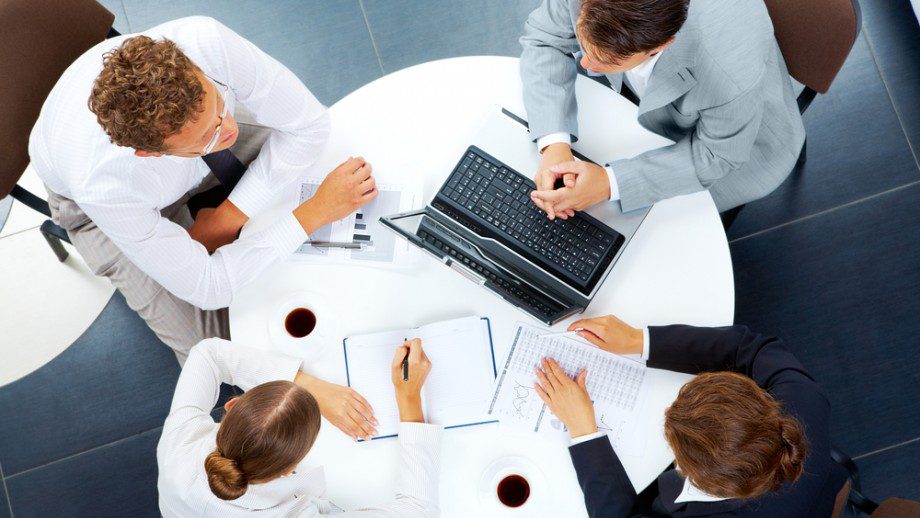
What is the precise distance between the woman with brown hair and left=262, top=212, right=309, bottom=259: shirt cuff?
2.20ft

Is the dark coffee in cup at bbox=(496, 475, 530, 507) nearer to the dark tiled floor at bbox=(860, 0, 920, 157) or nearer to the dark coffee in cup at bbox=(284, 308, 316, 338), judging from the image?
the dark coffee in cup at bbox=(284, 308, 316, 338)

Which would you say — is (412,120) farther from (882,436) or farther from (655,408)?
(882,436)

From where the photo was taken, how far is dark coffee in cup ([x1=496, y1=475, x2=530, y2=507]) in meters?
1.47

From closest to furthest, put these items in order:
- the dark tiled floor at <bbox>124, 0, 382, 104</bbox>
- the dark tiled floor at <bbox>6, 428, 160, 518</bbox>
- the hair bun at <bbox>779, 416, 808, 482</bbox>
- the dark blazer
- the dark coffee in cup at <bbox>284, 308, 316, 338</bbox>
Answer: the hair bun at <bbox>779, 416, 808, 482</bbox> → the dark blazer → the dark coffee in cup at <bbox>284, 308, 316, 338</bbox> → the dark tiled floor at <bbox>6, 428, 160, 518</bbox> → the dark tiled floor at <bbox>124, 0, 382, 104</bbox>

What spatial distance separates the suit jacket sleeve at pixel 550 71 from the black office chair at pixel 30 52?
1.13 meters

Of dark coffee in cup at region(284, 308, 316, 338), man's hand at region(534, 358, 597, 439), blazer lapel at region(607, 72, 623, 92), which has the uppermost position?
blazer lapel at region(607, 72, 623, 92)

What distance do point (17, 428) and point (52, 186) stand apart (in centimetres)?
131

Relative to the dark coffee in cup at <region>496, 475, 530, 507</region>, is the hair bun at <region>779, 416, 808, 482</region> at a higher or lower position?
higher

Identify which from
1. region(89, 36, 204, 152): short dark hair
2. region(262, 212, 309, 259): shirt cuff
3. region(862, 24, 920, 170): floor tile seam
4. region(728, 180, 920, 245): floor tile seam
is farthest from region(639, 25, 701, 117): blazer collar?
region(862, 24, 920, 170): floor tile seam

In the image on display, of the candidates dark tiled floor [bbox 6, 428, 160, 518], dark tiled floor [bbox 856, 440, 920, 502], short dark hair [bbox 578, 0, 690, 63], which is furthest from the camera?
dark tiled floor [bbox 6, 428, 160, 518]

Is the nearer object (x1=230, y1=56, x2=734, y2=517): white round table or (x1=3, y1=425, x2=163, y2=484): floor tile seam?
(x1=230, y1=56, x2=734, y2=517): white round table

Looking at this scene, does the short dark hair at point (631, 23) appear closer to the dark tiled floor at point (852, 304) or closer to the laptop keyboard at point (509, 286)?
the laptop keyboard at point (509, 286)

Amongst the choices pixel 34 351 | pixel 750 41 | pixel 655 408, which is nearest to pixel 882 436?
pixel 655 408

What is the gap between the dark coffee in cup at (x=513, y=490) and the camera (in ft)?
4.84
